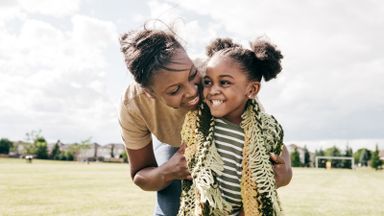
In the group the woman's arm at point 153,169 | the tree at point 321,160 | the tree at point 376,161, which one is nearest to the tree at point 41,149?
the tree at point 321,160

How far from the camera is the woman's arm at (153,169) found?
10.5 ft

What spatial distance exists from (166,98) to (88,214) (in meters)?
5.74

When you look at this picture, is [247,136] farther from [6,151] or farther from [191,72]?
[6,151]

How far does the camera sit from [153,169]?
3379mm

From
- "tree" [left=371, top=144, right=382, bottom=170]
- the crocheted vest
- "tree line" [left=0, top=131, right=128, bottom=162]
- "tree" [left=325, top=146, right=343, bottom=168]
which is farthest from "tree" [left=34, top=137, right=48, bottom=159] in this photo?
the crocheted vest

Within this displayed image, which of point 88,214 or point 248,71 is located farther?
point 88,214

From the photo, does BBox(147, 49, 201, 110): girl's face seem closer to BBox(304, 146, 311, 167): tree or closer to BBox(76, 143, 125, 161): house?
BBox(304, 146, 311, 167): tree

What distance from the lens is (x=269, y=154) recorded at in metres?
3.21

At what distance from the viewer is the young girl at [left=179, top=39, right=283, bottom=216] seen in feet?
9.98

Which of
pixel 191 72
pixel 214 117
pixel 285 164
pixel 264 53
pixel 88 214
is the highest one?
pixel 264 53

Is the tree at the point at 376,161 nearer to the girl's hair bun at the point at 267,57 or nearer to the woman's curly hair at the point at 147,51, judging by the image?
the girl's hair bun at the point at 267,57

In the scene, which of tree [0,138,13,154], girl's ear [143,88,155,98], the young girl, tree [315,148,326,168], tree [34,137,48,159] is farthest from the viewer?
tree [0,138,13,154]

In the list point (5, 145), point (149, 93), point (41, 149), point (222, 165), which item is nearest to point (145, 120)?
point (149, 93)

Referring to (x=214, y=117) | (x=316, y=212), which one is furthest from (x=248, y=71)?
(x=316, y=212)
